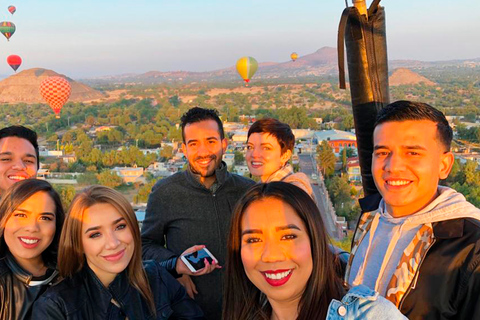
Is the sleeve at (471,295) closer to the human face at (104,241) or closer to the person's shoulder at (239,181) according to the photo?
the human face at (104,241)

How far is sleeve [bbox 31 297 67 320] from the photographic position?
1.15 metres

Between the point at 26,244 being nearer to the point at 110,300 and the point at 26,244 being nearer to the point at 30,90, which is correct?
the point at 110,300

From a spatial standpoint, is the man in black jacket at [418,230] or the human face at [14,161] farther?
the human face at [14,161]

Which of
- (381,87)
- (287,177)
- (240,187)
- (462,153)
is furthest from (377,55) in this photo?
(462,153)

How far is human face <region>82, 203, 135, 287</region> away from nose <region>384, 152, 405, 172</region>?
2.36ft

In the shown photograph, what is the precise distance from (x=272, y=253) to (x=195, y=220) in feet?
2.96

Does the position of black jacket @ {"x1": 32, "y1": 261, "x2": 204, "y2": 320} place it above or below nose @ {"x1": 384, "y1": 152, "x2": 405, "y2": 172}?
below

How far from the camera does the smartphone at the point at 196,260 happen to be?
5.21ft

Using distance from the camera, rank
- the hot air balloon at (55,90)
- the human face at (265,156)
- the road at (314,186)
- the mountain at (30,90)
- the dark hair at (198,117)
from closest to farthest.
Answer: the dark hair at (198,117) < the human face at (265,156) < the road at (314,186) < the hot air balloon at (55,90) < the mountain at (30,90)

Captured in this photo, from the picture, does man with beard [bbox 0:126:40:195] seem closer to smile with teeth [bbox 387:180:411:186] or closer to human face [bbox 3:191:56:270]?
human face [bbox 3:191:56:270]

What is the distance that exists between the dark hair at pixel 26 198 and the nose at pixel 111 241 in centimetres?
26

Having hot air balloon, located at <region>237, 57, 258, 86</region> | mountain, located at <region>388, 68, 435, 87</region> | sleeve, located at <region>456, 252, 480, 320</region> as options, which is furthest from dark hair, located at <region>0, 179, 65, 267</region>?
mountain, located at <region>388, 68, 435, 87</region>

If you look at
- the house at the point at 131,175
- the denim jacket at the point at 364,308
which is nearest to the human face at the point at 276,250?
the denim jacket at the point at 364,308

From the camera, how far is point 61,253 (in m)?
1.28
